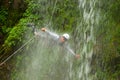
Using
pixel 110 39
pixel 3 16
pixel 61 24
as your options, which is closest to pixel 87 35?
pixel 110 39

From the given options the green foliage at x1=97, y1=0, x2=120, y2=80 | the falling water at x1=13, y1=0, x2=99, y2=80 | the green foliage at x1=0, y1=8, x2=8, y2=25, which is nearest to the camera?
the green foliage at x1=97, y1=0, x2=120, y2=80

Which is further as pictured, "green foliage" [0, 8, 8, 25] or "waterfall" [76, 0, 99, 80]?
"green foliage" [0, 8, 8, 25]

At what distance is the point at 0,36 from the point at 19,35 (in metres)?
1.04

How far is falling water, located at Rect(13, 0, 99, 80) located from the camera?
6746 mm

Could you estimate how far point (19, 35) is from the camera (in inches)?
276

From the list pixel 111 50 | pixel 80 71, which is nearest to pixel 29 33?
pixel 80 71

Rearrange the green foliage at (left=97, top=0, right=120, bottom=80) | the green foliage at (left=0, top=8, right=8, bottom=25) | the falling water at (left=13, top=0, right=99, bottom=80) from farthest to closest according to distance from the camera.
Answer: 1. the green foliage at (left=0, top=8, right=8, bottom=25)
2. the falling water at (left=13, top=0, right=99, bottom=80)
3. the green foliage at (left=97, top=0, right=120, bottom=80)

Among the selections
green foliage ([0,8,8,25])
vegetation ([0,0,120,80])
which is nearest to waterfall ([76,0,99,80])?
vegetation ([0,0,120,80])

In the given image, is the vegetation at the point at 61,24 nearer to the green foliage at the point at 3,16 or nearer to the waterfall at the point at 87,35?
the green foliage at the point at 3,16

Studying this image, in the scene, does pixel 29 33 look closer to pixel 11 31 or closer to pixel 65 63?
pixel 11 31

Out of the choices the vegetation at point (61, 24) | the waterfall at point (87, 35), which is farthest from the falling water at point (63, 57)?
the vegetation at point (61, 24)

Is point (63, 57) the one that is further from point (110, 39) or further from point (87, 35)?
point (110, 39)

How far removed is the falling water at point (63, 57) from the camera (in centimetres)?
675

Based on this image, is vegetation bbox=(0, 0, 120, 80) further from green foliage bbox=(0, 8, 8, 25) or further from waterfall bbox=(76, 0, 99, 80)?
waterfall bbox=(76, 0, 99, 80)
